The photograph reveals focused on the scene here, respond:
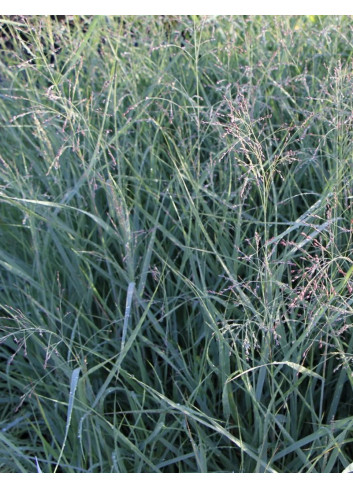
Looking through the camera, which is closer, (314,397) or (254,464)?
(254,464)

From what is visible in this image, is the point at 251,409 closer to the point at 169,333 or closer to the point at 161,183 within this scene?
the point at 169,333

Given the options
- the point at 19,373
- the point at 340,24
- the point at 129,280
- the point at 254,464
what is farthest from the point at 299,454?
the point at 340,24

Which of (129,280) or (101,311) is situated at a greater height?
(129,280)

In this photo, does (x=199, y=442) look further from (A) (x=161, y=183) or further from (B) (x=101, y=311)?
(A) (x=161, y=183)

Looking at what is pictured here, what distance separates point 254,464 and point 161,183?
82cm

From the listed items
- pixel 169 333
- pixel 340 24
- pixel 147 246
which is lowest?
pixel 169 333

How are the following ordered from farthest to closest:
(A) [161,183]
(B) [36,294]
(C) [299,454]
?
(A) [161,183] → (B) [36,294] → (C) [299,454]

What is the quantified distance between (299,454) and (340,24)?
4.76 feet

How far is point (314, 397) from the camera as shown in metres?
1.54

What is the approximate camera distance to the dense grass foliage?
136cm

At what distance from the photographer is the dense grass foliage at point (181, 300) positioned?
136 centimetres

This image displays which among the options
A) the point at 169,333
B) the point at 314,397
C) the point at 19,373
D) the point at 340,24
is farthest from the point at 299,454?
the point at 340,24

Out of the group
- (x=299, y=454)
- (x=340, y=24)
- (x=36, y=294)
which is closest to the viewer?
(x=299, y=454)

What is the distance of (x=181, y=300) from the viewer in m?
1.69
